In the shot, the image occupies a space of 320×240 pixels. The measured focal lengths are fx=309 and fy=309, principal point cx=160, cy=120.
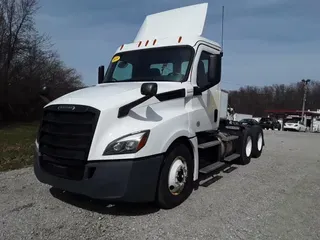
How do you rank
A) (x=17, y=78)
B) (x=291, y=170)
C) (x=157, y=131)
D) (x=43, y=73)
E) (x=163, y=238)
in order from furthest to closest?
(x=43, y=73) < (x=17, y=78) < (x=291, y=170) < (x=157, y=131) < (x=163, y=238)

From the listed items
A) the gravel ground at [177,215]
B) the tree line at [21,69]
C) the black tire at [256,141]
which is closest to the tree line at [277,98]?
the tree line at [21,69]

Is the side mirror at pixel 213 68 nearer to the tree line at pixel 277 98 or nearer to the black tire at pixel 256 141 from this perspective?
the black tire at pixel 256 141

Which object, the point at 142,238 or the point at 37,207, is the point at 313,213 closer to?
the point at 142,238

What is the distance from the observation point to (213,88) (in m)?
6.43

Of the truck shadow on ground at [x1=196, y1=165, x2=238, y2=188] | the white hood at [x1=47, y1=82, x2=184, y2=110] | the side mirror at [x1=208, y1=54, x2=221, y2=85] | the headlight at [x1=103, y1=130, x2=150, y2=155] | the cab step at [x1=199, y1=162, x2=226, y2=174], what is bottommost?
the truck shadow on ground at [x1=196, y1=165, x2=238, y2=188]

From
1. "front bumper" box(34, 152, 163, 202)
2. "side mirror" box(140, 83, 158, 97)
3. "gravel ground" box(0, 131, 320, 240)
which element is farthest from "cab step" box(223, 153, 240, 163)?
"side mirror" box(140, 83, 158, 97)

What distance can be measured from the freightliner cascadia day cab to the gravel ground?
340 millimetres

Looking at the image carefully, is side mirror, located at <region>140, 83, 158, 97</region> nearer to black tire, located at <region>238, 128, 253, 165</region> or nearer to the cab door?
the cab door

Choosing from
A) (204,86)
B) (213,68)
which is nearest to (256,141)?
(204,86)

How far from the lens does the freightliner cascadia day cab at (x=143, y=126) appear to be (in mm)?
4109

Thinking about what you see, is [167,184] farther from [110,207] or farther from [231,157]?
[231,157]

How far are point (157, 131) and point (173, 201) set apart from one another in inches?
46.4

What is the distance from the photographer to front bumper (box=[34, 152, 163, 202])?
404 cm

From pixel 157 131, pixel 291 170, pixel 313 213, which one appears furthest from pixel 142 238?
pixel 291 170
